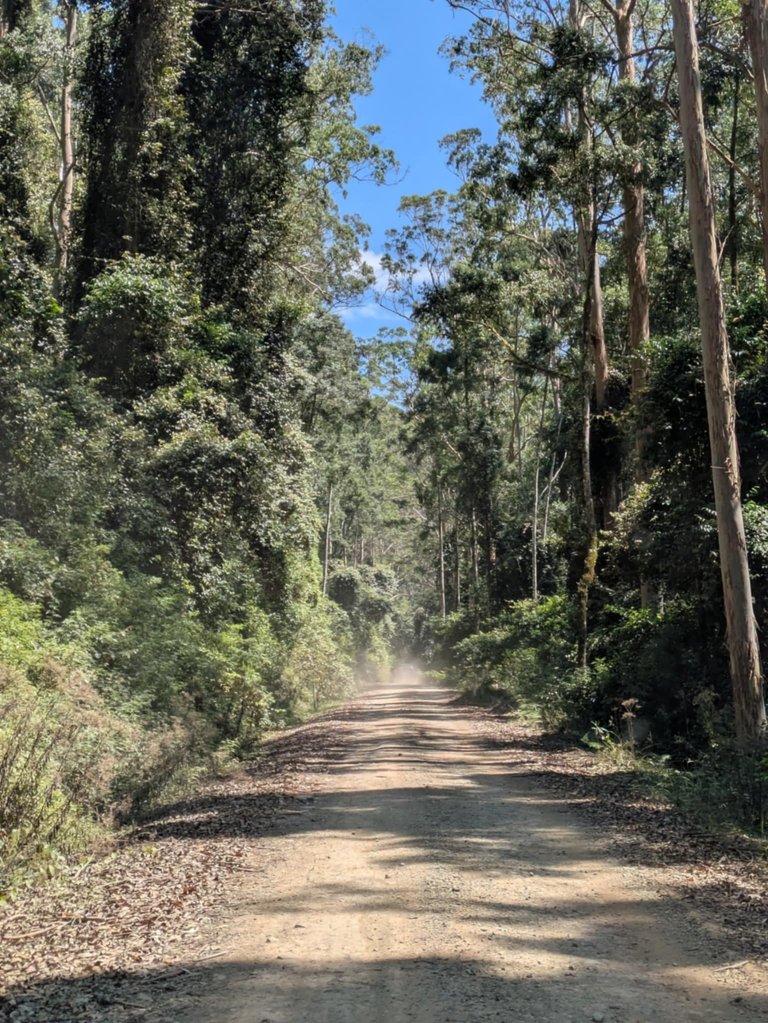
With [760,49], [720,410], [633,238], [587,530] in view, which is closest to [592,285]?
[633,238]

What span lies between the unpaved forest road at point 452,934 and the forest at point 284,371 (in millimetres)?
2388

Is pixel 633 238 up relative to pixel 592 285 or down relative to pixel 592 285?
→ up

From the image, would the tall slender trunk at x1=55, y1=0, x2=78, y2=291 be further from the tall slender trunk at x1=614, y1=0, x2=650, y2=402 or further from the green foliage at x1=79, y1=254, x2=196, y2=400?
the tall slender trunk at x1=614, y1=0, x2=650, y2=402

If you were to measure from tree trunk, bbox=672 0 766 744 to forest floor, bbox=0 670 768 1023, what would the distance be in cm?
251

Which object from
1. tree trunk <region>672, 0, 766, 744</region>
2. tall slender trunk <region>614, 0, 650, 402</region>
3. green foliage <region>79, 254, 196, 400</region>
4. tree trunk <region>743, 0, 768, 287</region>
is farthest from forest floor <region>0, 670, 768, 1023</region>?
tall slender trunk <region>614, 0, 650, 402</region>

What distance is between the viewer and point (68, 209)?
26.5 m

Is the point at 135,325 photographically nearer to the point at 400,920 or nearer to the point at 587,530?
the point at 587,530

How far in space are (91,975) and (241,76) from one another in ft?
80.3

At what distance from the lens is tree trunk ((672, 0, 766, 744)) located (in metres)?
10.9

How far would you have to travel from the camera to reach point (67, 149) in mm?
26875

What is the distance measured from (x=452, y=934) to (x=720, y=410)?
8.54 m

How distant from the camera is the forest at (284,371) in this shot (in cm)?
1139

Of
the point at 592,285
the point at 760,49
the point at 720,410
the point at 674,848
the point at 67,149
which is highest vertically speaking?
the point at 67,149

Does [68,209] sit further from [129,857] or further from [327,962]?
[327,962]
